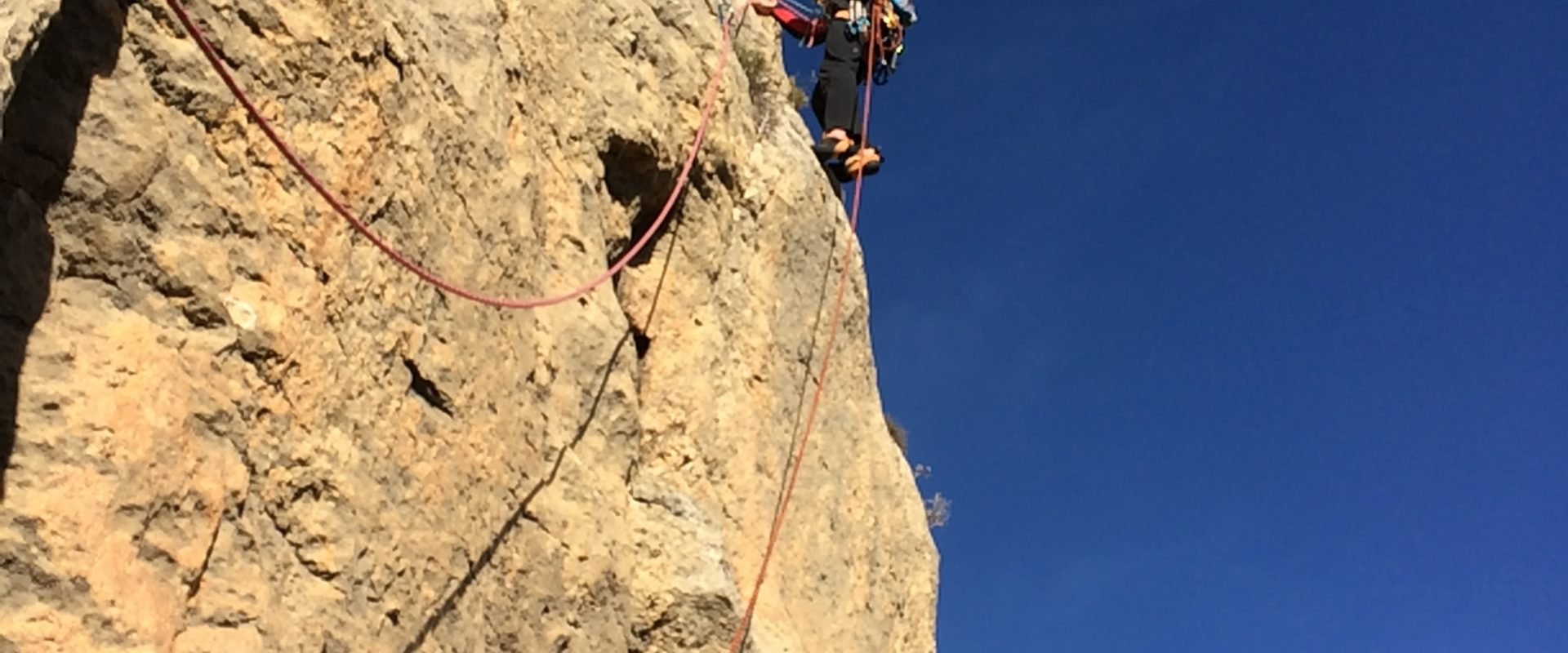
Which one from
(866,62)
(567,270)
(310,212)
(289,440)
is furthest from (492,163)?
(866,62)

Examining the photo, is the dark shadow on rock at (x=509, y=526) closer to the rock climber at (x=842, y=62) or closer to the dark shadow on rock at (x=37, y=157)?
the dark shadow on rock at (x=37, y=157)

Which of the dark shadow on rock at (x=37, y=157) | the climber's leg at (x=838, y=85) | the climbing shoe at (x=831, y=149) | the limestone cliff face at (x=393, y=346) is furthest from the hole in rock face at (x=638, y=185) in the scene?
the dark shadow on rock at (x=37, y=157)

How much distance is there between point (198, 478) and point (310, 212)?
109 centimetres

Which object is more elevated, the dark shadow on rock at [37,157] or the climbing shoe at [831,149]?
the climbing shoe at [831,149]

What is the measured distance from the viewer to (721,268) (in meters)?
8.48

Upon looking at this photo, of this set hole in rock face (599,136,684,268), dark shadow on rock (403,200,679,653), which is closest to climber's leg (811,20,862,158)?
hole in rock face (599,136,684,268)

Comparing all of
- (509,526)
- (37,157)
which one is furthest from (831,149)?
(37,157)

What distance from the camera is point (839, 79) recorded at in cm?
1130

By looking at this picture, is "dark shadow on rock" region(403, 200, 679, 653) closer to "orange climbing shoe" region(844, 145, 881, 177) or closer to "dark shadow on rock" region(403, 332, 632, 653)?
"dark shadow on rock" region(403, 332, 632, 653)

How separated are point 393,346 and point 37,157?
1543 mm

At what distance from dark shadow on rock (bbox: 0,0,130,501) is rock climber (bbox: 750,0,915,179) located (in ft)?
22.0

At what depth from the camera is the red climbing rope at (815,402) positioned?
24.5 feet

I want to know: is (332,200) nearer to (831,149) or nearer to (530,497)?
(530,497)

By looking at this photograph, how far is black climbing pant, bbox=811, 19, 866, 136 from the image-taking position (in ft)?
36.5
